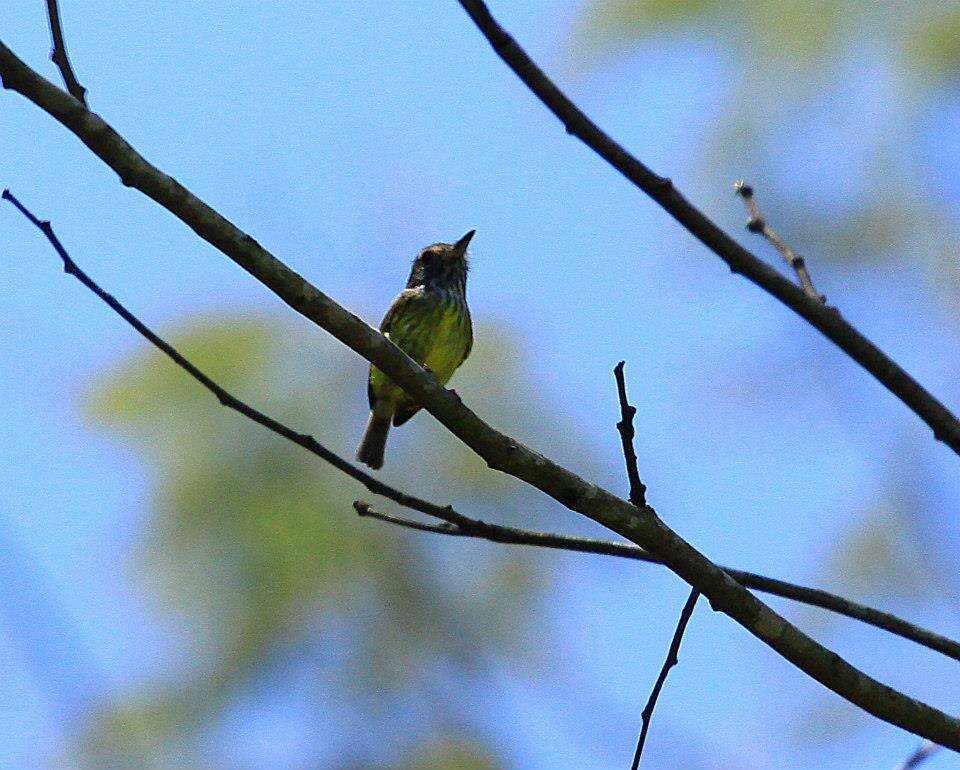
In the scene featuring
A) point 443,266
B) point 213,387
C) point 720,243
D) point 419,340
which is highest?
point 443,266

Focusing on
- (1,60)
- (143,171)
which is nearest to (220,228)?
Answer: (143,171)

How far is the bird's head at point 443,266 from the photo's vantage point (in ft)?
24.6

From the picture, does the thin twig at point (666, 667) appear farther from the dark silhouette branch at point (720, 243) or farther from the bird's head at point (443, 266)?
the bird's head at point (443, 266)

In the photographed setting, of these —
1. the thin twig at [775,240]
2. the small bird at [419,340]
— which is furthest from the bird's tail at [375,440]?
the thin twig at [775,240]

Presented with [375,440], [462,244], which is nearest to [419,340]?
[375,440]

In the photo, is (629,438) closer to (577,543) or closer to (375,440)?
(577,543)

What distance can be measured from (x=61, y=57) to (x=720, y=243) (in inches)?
54.7

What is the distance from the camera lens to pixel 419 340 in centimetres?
695

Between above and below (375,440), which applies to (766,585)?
below

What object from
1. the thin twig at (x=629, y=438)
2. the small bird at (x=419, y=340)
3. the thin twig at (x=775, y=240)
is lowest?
the thin twig at (x=629, y=438)

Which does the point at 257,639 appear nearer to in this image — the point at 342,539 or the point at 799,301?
the point at 342,539

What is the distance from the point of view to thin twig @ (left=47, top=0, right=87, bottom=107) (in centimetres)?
263

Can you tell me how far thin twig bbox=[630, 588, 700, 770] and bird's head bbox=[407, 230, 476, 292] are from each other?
4.51m

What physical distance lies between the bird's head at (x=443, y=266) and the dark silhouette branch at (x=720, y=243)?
179 inches
